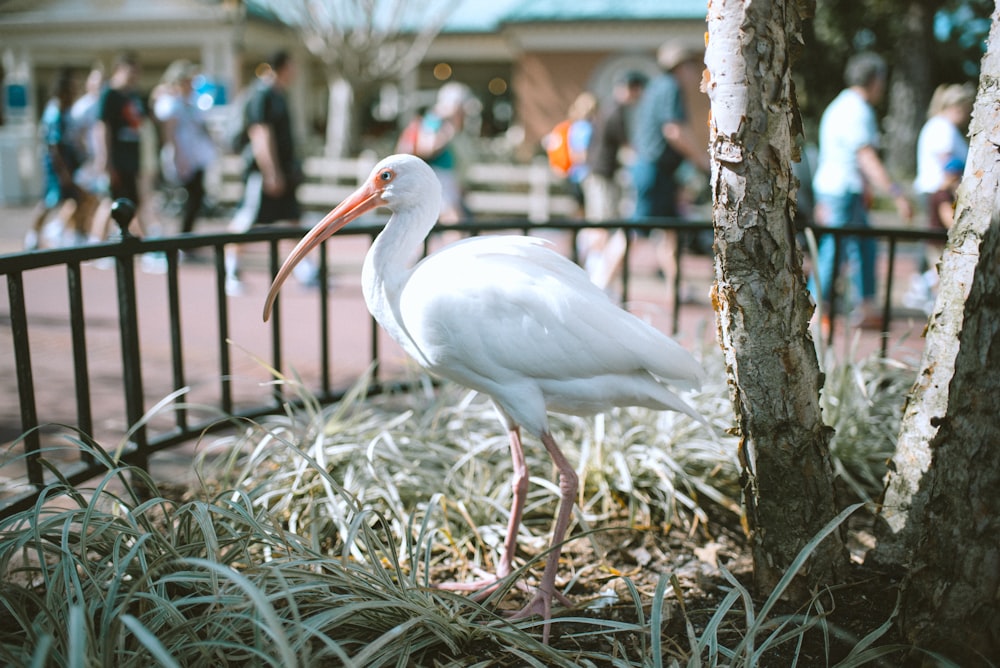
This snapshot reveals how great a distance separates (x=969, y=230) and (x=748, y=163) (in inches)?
24.9

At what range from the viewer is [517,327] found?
2.55 meters

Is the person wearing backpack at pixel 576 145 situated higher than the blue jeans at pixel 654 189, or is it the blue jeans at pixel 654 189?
the person wearing backpack at pixel 576 145

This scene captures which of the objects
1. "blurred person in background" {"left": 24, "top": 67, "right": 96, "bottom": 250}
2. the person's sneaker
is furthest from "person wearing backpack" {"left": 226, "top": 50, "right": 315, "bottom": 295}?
"blurred person in background" {"left": 24, "top": 67, "right": 96, "bottom": 250}

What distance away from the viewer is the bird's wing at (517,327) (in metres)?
2.52

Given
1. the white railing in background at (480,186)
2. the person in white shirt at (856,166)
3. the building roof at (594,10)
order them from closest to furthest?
the person in white shirt at (856,166) < the white railing in background at (480,186) < the building roof at (594,10)

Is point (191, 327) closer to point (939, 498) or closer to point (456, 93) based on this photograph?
point (456, 93)

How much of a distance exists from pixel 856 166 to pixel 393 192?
5.02m

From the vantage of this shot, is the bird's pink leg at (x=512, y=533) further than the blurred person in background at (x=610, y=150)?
No

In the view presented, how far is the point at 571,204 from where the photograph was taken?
540 inches

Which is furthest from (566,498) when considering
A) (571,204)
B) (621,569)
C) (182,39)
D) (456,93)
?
(182,39)

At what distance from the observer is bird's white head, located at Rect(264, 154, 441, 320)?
2.77 metres

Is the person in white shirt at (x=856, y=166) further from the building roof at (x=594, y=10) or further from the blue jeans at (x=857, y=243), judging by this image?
the building roof at (x=594, y=10)

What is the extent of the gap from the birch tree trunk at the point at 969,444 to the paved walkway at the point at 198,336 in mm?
1672

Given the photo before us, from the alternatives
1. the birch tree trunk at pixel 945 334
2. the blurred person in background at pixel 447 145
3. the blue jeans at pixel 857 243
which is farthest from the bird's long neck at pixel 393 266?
the blurred person in background at pixel 447 145
